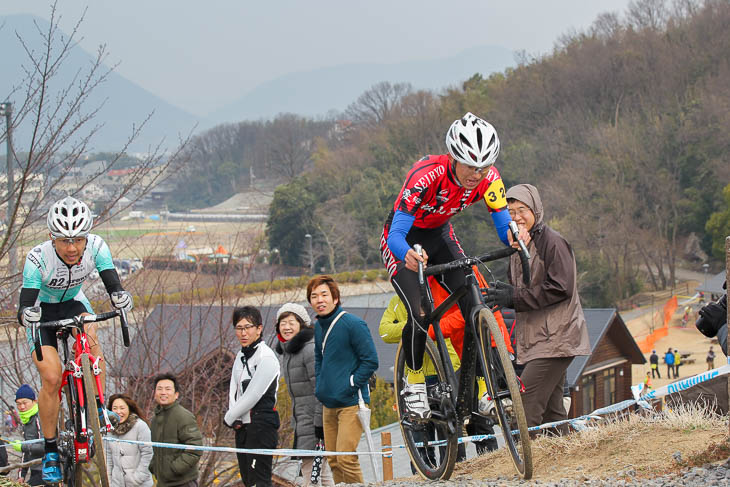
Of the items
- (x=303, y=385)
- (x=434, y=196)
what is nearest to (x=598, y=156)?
(x=303, y=385)

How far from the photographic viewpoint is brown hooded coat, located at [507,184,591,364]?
607cm

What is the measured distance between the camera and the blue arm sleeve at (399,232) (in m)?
5.54

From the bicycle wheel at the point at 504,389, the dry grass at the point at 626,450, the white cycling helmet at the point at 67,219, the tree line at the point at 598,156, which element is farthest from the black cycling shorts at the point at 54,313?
the tree line at the point at 598,156

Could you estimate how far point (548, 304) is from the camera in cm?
609

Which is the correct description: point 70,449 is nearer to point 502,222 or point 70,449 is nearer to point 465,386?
point 465,386

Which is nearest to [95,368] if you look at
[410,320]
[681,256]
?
[410,320]

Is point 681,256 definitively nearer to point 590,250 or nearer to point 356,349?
point 590,250

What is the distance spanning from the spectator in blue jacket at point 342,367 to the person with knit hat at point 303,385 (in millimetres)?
381

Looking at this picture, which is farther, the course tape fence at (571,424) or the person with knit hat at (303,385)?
the person with knit hat at (303,385)

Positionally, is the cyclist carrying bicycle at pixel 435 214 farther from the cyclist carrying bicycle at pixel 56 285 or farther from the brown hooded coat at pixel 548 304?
the cyclist carrying bicycle at pixel 56 285

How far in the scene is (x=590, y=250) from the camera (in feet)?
184

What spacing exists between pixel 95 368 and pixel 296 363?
186cm

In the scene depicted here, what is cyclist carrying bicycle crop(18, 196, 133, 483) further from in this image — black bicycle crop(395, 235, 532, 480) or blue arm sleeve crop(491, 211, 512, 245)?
blue arm sleeve crop(491, 211, 512, 245)

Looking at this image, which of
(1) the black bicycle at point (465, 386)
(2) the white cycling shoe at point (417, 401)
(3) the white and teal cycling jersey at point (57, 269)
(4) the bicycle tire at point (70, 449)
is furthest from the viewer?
(4) the bicycle tire at point (70, 449)
